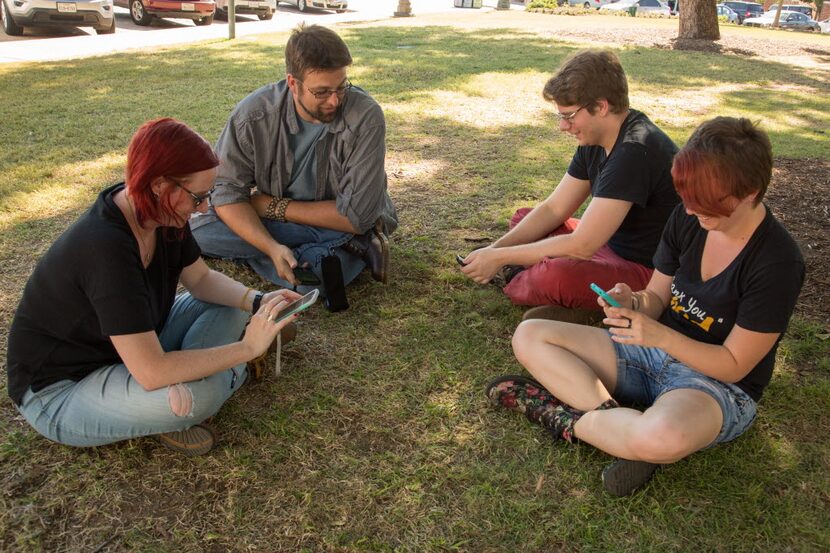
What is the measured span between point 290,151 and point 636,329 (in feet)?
6.59

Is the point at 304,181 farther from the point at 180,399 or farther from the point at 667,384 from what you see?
the point at 667,384

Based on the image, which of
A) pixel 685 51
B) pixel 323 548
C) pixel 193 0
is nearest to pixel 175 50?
pixel 193 0

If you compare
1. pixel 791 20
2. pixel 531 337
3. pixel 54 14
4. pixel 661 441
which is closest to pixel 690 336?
pixel 661 441

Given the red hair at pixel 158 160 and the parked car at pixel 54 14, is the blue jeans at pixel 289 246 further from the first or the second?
the parked car at pixel 54 14

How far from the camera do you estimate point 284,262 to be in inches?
131

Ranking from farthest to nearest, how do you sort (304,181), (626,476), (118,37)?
(118,37) → (304,181) → (626,476)

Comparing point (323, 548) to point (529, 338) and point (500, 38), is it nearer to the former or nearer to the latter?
point (529, 338)

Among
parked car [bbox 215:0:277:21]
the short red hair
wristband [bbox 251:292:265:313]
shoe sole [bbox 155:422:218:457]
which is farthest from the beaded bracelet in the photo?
parked car [bbox 215:0:277:21]

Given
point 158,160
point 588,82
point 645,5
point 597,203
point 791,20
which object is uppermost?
point 645,5

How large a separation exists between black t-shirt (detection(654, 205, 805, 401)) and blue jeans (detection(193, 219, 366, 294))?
1.64 m

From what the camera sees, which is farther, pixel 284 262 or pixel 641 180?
pixel 284 262

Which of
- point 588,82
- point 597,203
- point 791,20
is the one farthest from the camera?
point 791,20

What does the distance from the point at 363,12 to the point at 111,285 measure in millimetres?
20278

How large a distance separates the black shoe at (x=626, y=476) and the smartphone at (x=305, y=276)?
172 cm
